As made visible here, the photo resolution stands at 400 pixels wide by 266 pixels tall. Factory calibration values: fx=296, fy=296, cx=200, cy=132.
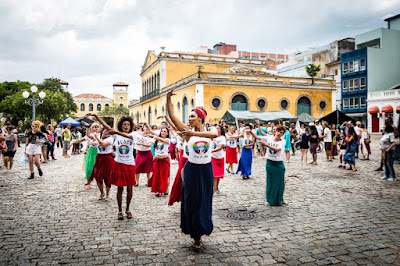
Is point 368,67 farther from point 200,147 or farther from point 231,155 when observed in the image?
point 200,147

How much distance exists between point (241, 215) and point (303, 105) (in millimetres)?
30005

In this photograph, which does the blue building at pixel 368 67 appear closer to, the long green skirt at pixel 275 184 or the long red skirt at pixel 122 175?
the long green skirt at pixel 275 184

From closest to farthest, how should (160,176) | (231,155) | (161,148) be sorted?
Result: (160,176) < (161,148) < (231,155)

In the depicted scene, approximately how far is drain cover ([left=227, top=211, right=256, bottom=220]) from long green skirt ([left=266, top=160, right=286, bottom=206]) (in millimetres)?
776

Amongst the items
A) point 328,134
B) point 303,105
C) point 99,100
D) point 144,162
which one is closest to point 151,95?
point 303,105

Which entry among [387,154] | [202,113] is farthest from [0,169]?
[387,154]

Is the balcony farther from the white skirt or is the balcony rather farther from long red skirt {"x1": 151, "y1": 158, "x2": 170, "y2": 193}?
long red skirt {"x1": 151, "y1": 158, "x2": 170, "y2": 193}

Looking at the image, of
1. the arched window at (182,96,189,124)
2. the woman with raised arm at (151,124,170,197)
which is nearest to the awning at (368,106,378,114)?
the arched window at (182,96,189,124)

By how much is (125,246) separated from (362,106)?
148ft

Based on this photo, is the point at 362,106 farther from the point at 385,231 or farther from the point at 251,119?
the point at 385,231

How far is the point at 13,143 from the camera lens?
11.4m

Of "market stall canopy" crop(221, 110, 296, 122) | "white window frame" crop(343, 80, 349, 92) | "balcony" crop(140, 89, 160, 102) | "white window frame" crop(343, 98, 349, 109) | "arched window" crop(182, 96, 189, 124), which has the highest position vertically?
"white window frame" crop(343, 80, 349, 92)

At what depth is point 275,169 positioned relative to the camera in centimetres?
659

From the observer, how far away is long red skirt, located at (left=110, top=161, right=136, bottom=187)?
5.61 meters
